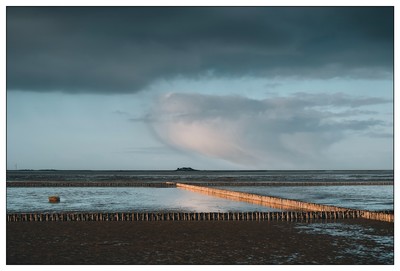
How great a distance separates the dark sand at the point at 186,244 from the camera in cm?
2684

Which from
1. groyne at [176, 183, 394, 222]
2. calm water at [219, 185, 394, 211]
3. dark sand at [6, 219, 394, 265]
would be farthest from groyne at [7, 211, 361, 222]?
calm water at [219, 185, 394, 211]

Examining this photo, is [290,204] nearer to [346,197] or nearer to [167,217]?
[167,217]

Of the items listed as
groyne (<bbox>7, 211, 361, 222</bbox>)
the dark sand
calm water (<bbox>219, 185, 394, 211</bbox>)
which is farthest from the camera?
calm water (<bbox>219, 185, 394, 211</bbox>)

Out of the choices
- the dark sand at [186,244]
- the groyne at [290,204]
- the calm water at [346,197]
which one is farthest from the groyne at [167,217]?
the calm water at [346,197]

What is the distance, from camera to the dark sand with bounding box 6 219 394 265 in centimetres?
2684

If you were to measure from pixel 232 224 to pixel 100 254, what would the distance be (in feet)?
49.9

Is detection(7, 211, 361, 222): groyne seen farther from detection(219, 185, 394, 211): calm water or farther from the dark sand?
detection(219, 185, 394, 211): calm water

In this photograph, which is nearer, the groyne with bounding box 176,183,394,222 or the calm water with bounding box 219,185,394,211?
the groyne with bounding box 176,183,394,222

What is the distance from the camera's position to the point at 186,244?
103 ft

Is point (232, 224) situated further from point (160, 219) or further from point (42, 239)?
point (42, 239)

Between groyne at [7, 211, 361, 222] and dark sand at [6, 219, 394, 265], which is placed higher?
groyne at [7, 211, 361, 222]

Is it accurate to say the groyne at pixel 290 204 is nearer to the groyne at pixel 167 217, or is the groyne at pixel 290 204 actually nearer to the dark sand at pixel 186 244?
the dark sand at pixel 186 244
